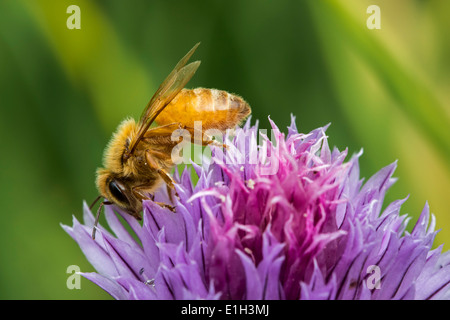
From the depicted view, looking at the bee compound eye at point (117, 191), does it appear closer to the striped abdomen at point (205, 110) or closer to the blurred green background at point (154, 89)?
the striped abdomen at point (205, 110)

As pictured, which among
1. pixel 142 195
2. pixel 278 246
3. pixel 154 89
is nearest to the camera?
pixel 278 246

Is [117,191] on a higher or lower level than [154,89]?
lower

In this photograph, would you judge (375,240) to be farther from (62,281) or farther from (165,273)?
(62,281)

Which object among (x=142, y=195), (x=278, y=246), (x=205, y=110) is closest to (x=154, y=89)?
(x=205, y=110)

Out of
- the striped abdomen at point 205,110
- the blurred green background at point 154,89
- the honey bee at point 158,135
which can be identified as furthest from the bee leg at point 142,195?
the blurred green background at point 154,89

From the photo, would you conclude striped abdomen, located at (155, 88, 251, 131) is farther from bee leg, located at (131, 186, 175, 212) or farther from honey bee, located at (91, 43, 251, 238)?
bee leg, located at (131, 186, 175, 212)

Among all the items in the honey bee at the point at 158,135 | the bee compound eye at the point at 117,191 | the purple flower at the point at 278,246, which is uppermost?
the honey bee at the point at 158,135

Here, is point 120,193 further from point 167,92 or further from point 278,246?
point 278,246

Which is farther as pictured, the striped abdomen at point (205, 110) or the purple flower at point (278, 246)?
the striped abdomen at point (205, 110)
